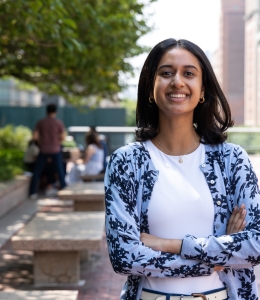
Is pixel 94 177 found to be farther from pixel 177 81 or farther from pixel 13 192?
pixel 177 81

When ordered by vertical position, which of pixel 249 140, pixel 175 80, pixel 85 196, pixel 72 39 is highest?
pixel 72 39

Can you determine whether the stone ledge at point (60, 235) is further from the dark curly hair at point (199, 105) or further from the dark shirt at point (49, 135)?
the dark shirt at point (49, 135)


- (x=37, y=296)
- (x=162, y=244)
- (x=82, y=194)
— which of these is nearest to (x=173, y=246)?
(x=162, y=244)

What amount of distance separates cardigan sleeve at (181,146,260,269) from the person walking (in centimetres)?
1136

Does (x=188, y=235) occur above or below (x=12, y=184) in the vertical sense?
above

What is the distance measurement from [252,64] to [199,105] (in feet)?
285

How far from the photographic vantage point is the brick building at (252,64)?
80562 millimetres

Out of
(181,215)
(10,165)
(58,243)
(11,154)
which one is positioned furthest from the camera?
(11,154)

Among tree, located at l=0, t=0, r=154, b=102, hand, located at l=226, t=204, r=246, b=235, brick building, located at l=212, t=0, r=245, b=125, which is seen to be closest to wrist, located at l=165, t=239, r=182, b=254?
hand, located at l=226, t=204, r=246, b=235

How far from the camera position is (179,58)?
8.59ft

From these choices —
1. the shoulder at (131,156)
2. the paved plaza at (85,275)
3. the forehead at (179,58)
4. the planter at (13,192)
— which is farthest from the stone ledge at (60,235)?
the planter at (13,192)

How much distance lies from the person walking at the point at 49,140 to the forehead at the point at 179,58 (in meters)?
11.3

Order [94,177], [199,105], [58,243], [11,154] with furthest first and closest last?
[11,154] → [94,177] → [58,243] → [199,105]

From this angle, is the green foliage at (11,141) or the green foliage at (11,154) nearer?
the green foliage at (11,154)
